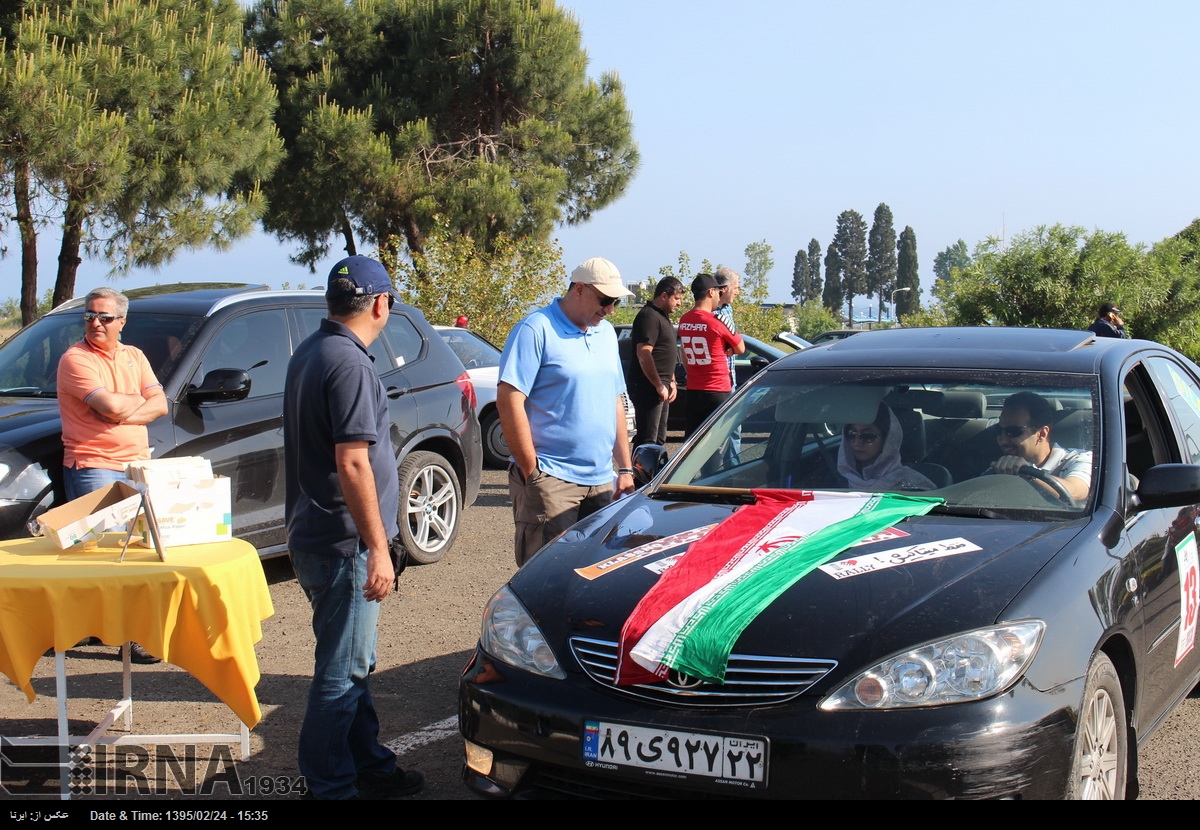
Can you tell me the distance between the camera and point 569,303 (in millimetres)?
4828

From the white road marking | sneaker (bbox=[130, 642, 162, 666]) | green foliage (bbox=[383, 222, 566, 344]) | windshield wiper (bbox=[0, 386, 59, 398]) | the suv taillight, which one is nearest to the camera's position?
the white road marking

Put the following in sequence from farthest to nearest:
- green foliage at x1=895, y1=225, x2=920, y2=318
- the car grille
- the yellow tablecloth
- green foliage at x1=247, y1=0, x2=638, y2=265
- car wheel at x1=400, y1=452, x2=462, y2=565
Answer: green foliage at x1=895, y1=225, x2=920, y2=318 < green foliage at x1=247, y1=0, x2=638, y2=265 < car wheel at x1=400, y1=452, x2=462, y2=565 < the yellow tablecloth < the car grille

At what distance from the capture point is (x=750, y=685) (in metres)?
2.90

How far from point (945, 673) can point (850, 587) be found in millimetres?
395

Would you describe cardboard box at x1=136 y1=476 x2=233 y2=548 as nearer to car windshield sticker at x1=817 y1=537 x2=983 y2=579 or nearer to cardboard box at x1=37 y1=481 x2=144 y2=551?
cardboard box at x1=37 y1=481 x2=144 y2=551

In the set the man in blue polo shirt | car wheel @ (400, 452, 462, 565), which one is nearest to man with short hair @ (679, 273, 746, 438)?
car wheel @ (400, 452, 462, 565)

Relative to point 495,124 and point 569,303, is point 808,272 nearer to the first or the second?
point 495,124

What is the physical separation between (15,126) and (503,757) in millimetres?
15616

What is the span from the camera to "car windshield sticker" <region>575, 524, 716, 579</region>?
3.50 metres

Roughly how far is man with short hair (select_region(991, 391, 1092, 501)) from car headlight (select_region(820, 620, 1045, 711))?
1.01 m

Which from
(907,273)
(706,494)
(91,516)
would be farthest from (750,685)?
(907,273)

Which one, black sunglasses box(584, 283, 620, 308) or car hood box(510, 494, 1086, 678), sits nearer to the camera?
car hood box(510, 494, 1086, 678)

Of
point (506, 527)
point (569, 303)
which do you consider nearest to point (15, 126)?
point (506, 527)

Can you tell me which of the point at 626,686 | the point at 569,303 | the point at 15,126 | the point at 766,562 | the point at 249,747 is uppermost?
the point at 15,126
